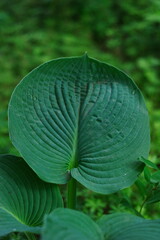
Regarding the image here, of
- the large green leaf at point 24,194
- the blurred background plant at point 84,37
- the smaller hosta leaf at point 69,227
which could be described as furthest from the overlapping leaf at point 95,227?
the blurred background plant at point 84,37

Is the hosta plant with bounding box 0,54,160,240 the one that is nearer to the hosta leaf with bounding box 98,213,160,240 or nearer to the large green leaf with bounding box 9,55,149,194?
the large green leaf with bounding box 9,55,149,194

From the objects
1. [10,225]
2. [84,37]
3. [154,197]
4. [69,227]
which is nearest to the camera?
[69,227]

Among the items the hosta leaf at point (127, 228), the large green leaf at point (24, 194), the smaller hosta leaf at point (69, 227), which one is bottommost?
the large green leaf at point (24, 194)

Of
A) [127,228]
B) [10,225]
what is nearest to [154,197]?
[127,228]

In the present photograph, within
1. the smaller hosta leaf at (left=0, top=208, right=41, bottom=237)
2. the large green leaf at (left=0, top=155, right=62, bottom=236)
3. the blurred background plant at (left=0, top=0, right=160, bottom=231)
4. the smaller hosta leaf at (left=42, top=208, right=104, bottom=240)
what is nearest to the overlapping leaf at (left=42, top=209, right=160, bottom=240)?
the smaller hosta leaf at (left=42, top=208, right=104, bottom=240)

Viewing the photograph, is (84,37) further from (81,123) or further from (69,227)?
(69,227)

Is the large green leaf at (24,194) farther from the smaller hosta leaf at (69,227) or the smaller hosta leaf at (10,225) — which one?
the smaller hosta leaf at (69,227)

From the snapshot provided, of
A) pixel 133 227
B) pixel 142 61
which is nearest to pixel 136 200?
pixel 133 227
